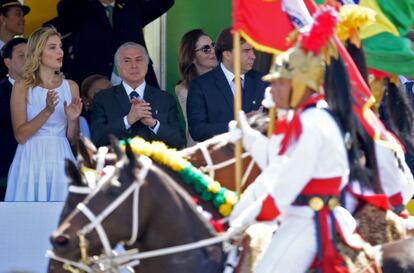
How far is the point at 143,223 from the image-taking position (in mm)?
7059

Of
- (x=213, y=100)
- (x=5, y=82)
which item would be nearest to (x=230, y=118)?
(x=213, y=100)

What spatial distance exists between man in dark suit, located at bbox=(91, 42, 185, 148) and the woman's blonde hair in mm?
546

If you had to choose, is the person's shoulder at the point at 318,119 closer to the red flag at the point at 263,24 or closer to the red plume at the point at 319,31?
the red plume at the point at 319,31

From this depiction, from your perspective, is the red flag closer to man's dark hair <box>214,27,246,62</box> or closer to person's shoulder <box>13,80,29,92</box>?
man's dark hair <box>214,27,246,62</box>

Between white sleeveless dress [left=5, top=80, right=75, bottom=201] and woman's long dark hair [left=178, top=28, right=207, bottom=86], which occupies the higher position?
woman's long dark hair [left=178, top=28, right=207, bottom=86]

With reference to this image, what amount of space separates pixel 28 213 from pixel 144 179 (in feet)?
11.9

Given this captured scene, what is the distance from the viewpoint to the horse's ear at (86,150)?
803 cm

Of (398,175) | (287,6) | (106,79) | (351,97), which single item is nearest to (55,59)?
(106,79)

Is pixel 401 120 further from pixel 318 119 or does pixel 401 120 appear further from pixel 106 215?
pixel 106 215

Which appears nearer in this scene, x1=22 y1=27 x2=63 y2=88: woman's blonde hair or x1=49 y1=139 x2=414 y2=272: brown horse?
x1=49 y1=139 x2=414 y2=272: brown horse

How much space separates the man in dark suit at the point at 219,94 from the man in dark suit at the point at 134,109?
170 millimetres

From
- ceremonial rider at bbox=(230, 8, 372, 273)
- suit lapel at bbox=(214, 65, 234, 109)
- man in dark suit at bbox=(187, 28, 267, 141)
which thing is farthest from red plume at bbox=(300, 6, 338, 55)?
suit lapel at bbox=(214, 65, 234, 109)

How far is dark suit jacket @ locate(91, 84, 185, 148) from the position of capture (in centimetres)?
1042

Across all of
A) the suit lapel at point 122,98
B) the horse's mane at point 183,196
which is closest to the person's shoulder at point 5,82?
the suit lapel at point 122,98
